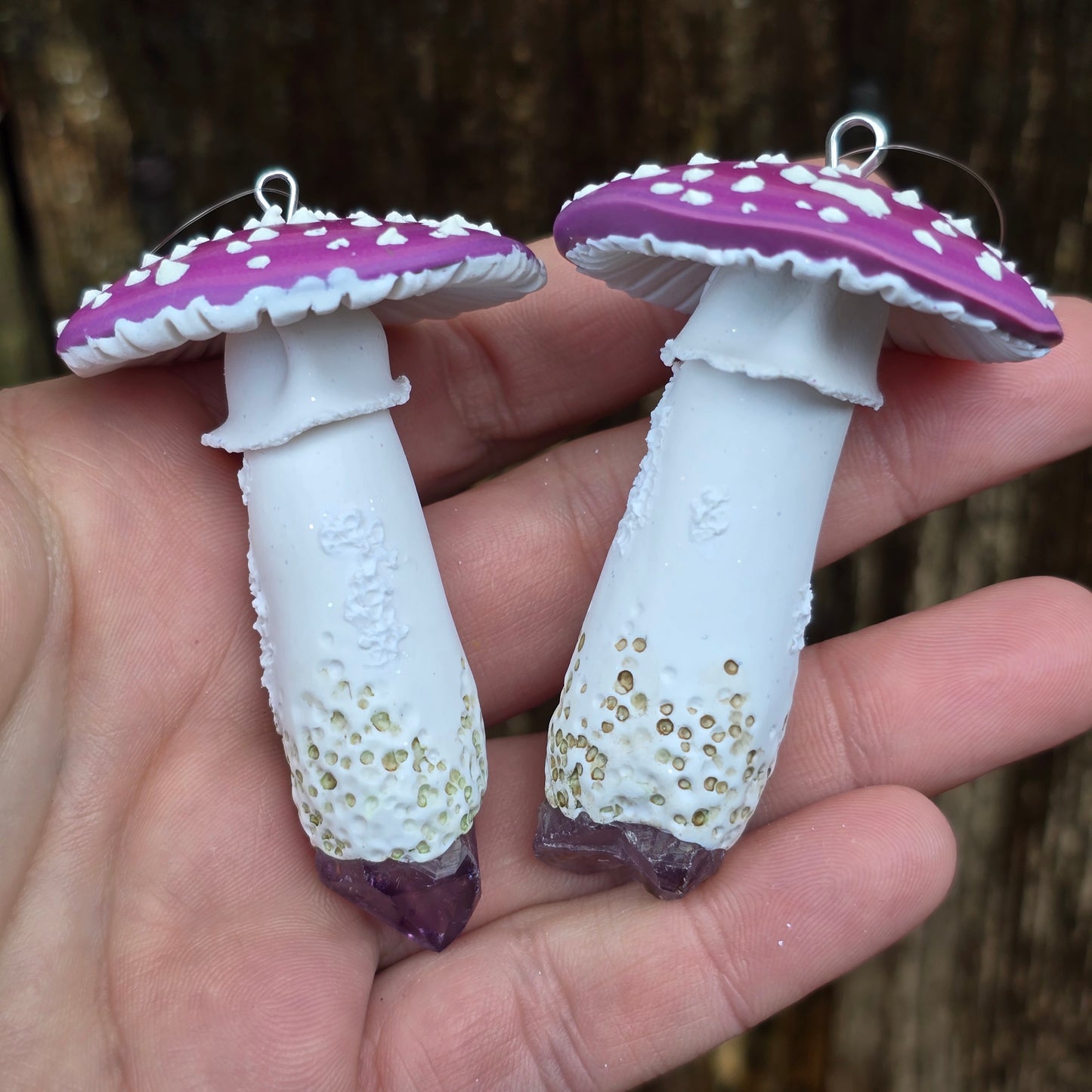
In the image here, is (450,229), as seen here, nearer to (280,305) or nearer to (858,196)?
(280,305)

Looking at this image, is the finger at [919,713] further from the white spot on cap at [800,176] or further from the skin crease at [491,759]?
the white spot on cap at [800,176]

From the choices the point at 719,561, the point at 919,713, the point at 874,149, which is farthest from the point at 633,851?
the point at 874,149

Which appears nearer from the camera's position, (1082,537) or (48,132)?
(48,132)

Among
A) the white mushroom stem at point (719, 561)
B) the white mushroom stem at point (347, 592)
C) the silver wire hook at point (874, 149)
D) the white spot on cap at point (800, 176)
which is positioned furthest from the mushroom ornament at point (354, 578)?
the silver wire hook at point (874, 149)

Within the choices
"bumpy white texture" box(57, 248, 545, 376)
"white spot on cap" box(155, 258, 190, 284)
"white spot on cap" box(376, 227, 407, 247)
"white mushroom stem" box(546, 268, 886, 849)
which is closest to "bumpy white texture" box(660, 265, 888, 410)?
"white mushroom stem" box(546, 268, 886, 849)

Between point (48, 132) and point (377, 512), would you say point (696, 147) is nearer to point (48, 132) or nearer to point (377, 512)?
point (377, 512)

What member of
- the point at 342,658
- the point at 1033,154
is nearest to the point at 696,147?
the point at 1033,154
